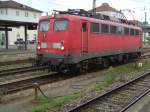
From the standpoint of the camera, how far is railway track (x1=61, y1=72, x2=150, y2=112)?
11.2 meters

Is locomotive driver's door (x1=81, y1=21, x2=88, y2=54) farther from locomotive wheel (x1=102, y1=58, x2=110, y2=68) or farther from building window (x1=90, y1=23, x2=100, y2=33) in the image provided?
locomotive wheel (x1=102, y1=58, x2=110, y2=68)

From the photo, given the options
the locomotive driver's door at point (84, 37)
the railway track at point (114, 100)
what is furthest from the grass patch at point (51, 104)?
the locomotive driver's door at point (84, 37)

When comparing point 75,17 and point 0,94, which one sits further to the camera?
point 75,17

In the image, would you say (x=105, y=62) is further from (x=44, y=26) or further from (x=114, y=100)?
(x=114, y=100)

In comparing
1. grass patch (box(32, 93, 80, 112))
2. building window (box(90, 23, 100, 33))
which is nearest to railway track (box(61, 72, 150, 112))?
grass patch (box(32, 93, 80, 112))

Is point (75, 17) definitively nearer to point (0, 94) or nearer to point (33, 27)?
point (0, 94)

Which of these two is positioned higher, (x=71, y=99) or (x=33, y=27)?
(x=33, y=27)

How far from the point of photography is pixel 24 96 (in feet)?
44.8

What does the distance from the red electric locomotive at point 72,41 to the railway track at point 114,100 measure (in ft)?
12.3

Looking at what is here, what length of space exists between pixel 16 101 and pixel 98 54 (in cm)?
981

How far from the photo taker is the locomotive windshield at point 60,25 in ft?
62.0

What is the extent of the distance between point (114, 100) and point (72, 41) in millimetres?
6455

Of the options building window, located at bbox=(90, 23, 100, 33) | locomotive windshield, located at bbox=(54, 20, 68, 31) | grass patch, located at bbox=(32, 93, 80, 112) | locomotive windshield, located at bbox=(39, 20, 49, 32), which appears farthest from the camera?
building window, located at bbox=(90, 23, 100, 33)

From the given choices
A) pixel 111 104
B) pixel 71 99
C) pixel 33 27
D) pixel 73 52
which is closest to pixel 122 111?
pixel 111 104
